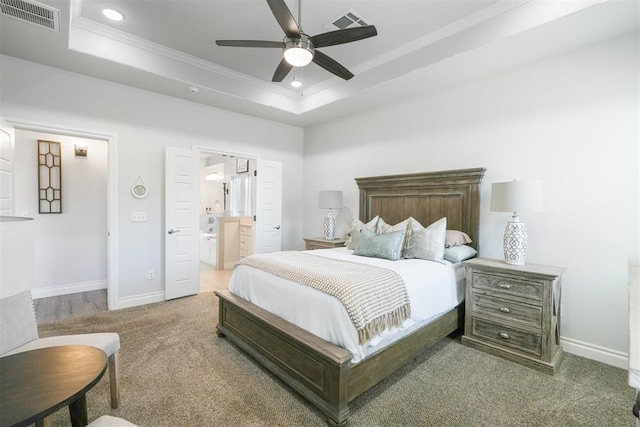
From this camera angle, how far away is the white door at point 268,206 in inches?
194

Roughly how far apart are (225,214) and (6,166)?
4743mm

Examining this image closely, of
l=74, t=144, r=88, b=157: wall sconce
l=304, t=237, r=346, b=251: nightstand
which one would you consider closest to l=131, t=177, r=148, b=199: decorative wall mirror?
l=74, t=144, r=88, b=157: wall sconce

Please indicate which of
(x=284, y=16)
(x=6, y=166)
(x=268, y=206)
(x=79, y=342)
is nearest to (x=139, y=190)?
(x=6, y=166)

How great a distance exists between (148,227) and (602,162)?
4.99 meters

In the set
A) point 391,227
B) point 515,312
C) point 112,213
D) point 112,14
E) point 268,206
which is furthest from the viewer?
point 268,206

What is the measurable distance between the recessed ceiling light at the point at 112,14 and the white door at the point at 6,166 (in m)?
1.50

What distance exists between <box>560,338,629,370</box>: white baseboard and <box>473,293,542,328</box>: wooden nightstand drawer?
663 mm

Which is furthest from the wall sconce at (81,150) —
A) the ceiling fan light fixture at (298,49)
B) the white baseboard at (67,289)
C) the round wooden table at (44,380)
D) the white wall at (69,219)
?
the round wooden table at (44,380)

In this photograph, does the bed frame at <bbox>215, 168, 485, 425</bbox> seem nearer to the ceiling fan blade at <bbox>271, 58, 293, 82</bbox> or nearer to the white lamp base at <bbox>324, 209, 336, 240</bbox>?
the white lamp base at <bbox>324, 209, 336, 240</bbox>

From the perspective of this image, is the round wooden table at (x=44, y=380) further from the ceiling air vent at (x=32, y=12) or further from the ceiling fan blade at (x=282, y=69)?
the ceiling air vent at (x=32, y=12)

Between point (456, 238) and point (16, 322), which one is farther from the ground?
point (456, 238)

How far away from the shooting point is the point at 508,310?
2.55 meters

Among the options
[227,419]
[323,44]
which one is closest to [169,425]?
[227,419]

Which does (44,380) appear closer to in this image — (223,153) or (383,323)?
(383,323)
